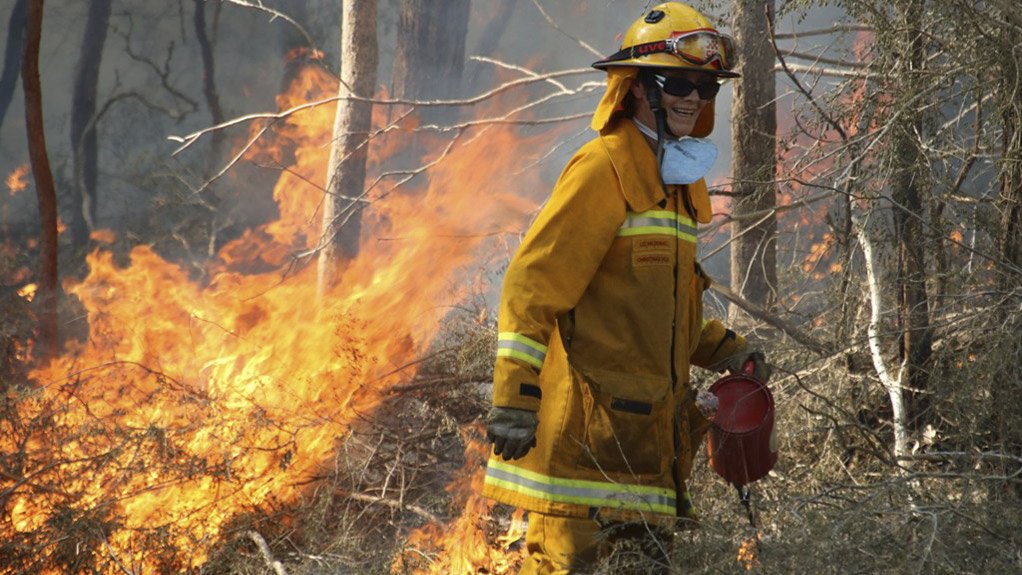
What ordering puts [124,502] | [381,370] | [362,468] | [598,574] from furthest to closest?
1. [381,370]
2. [362,468]
3. [124,502]
4. [598,574]

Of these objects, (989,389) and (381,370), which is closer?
(989,389)

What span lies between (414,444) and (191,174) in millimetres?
8005

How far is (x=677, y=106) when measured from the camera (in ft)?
11.7

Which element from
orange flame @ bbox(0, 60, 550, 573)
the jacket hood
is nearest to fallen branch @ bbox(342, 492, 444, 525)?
orange flame @ bbox(0, 60, 550, 573)

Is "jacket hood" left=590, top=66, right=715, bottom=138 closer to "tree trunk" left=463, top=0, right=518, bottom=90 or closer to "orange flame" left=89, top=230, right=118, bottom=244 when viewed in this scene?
"tree trunk" left=463, top=0, right=518, bottom=90

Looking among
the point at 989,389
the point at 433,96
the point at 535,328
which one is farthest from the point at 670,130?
the point at 433,96

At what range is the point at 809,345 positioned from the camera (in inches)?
231

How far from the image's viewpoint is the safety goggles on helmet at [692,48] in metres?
3.51

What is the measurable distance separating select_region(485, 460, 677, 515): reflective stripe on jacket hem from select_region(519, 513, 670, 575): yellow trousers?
65mm

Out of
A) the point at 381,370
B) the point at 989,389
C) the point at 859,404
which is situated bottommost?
the point at 381,370

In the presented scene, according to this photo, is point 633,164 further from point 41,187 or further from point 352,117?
point 352,117

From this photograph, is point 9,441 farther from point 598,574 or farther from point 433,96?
point 433,96

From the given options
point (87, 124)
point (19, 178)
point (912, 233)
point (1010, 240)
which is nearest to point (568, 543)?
point (1010, 240)

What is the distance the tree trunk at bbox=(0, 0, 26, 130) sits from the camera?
1120 cm
